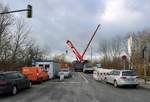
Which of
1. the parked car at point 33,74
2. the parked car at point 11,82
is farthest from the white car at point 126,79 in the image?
the parked car at point 33,74

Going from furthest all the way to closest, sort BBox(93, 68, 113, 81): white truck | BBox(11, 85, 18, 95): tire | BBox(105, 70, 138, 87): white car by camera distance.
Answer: BBox(93, 68, 113, 81): white truck → BBox(105, 70, 138, 87): white car → BBox(11, 85, 18, 95): tire

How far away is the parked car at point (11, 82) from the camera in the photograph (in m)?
19.6

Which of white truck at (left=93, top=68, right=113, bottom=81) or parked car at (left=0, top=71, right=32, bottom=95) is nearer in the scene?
parked car at (left=0, top=71, right=32, bottom=95)

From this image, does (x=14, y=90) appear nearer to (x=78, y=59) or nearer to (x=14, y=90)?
(x=14, y=90)

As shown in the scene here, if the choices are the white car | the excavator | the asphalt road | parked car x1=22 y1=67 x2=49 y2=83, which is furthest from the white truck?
the excavator

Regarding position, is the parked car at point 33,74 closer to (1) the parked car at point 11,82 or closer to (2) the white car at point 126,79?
(2) the white car at point 126,79

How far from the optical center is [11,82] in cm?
2030

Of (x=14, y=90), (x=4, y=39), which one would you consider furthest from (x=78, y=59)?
(x=14, y=90)

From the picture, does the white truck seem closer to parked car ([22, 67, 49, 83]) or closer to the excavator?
parked car ([22, 67, 49, 83])

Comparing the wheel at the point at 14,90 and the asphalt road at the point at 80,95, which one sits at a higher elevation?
the wheel at the point at 14,90

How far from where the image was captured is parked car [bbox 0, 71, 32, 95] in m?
19.6

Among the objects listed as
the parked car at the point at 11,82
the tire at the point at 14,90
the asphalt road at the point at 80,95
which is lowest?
the asphalt road at the point at 80,95

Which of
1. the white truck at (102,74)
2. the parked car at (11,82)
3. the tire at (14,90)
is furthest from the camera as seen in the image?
the white truck at (102,74)

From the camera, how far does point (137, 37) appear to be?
8544 cm
